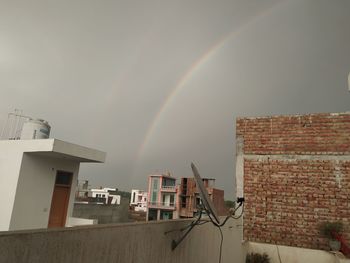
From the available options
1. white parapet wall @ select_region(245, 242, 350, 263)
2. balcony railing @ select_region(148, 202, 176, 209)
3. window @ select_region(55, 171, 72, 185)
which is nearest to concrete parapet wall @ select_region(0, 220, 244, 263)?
white parapet wall @ select_region(245, 242, 350, 263)

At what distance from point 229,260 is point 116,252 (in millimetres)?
4403

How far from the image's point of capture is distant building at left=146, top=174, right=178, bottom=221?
168ft

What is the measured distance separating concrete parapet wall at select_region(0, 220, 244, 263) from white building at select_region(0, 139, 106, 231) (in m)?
7.04

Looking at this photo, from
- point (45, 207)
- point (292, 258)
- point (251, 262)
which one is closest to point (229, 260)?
point (251, 262)

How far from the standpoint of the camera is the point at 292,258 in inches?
277

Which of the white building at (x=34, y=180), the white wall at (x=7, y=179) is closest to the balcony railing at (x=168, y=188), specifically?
the white building at (x=34, y=180)

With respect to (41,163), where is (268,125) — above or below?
above

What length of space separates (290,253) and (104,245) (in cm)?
669

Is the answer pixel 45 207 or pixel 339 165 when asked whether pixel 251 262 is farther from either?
pixel 45 207

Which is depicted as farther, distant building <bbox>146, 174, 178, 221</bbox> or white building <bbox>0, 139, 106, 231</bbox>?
distant building <bbox>146, 174, 178, 221</bbox>

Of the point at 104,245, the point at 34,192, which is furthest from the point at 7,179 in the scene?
the point at 104,245

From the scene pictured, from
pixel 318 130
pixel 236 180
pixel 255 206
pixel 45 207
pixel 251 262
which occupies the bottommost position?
pixel 251 262

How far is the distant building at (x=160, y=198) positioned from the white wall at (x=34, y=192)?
41965mm

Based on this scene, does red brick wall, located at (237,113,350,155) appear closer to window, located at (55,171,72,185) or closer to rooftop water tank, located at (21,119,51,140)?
window, located at (55,171,72,185)
